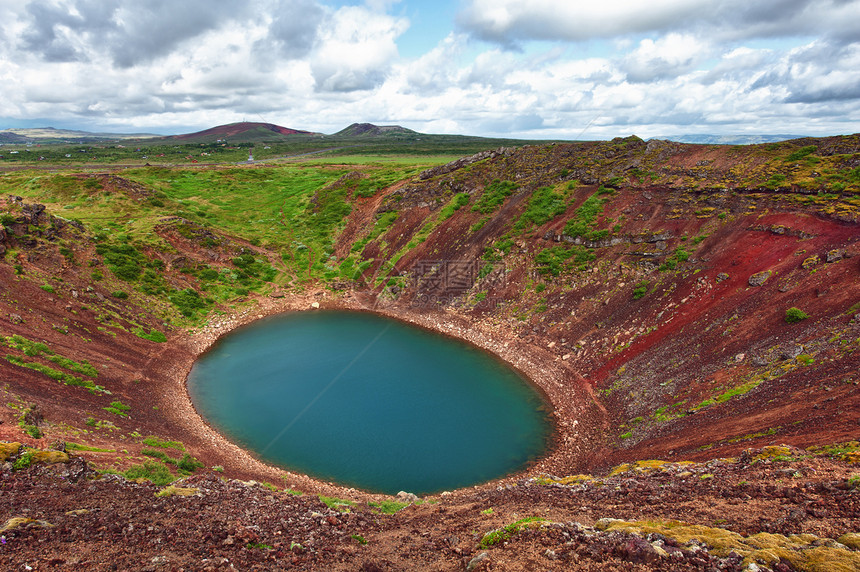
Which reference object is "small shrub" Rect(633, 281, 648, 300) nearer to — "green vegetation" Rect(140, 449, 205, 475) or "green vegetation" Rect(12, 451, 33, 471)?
"green vegetation" Rect(140, 449, 205, 475)

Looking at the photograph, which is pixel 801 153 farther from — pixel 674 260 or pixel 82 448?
pixel 82 448

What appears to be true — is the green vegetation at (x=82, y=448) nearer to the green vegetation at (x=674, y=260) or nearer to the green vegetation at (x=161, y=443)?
the green vegetation at (x=161, y=443)

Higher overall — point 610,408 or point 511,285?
point 511,285

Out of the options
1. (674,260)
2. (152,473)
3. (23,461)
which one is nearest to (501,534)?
(152,473)

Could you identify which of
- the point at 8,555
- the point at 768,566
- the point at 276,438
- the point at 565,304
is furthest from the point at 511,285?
the point at 8,555

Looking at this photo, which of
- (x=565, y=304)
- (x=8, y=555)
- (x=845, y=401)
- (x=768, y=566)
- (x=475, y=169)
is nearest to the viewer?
(x=768, y=566)

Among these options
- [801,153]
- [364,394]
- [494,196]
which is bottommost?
[364,394]

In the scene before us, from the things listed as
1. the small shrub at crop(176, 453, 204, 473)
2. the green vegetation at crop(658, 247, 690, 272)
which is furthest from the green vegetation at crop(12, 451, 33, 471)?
the green vegetation at crop(658, 247, 690, 272)

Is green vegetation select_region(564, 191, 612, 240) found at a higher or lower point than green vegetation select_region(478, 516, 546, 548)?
higher

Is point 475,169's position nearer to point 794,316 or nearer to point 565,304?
point 565,304
